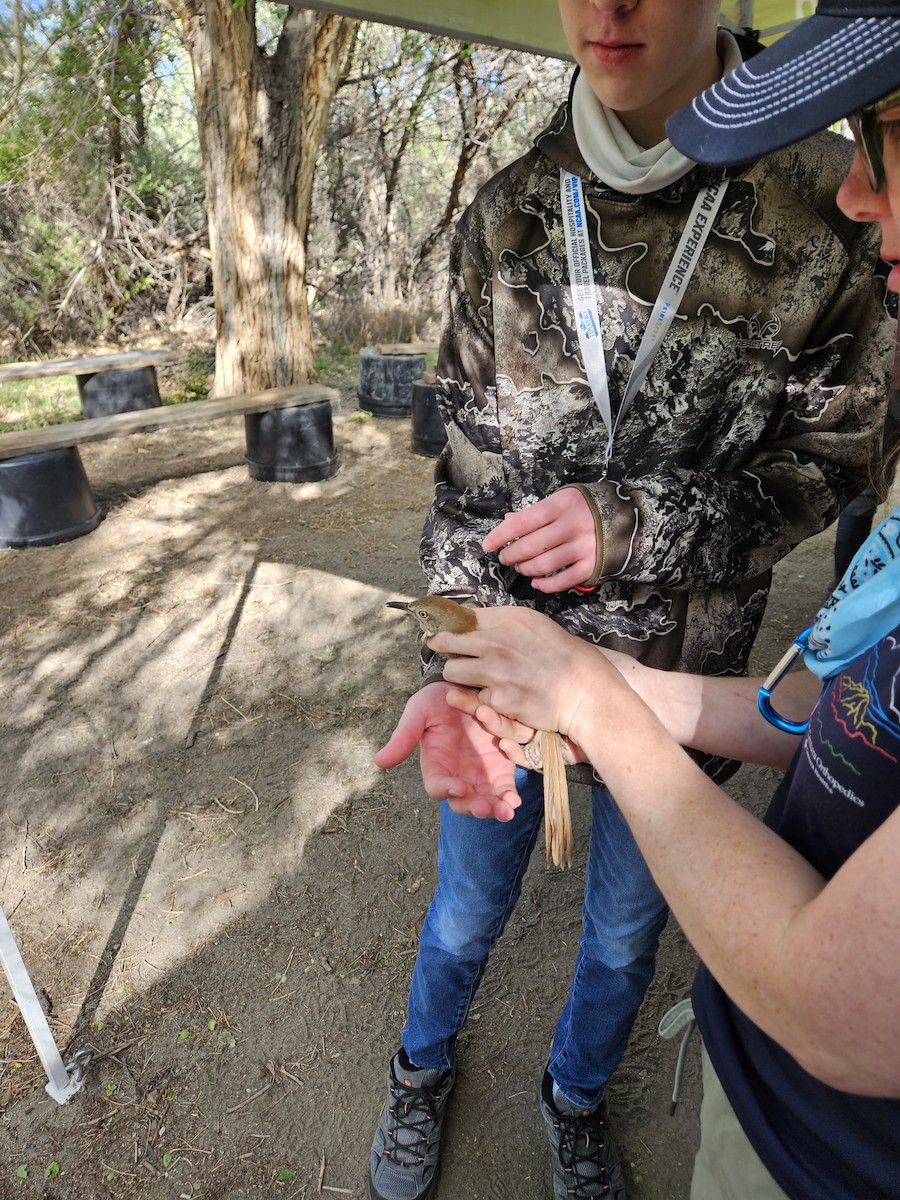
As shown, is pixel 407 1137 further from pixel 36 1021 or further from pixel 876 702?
pixel 876 702

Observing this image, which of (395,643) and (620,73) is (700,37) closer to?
(620,73)

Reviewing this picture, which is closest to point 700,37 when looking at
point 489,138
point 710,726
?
point 710,726

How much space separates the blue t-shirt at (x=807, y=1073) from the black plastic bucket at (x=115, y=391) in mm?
8800

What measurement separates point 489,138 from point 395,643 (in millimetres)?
9877

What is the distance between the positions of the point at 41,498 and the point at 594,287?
201 inches

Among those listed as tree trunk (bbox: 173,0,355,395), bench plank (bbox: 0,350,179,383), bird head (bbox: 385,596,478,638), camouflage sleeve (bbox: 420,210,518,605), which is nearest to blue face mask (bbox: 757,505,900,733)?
bird head (bbox: 385,596,478,638)

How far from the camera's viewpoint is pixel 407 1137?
6.68ft

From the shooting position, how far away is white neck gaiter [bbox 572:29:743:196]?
53.1 inches

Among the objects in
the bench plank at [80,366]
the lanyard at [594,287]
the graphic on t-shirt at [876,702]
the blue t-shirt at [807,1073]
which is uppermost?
the lanyard at [594,287]

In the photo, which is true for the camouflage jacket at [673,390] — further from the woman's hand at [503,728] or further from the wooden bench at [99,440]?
the wooden bench at [99,440]

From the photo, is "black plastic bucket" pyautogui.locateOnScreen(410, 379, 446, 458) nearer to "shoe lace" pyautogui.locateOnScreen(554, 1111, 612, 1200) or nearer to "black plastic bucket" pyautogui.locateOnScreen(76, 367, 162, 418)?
"black plastic bucket" pyautogui.locateOnScreen(76, 367, 162, 418)

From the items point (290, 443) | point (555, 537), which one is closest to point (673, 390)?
point (555, 537)

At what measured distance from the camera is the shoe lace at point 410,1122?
2023 millimetres

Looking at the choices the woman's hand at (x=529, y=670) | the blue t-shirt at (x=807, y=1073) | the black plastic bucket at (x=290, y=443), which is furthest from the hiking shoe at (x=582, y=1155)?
the black plastic bucket at (x=290, y=443)
